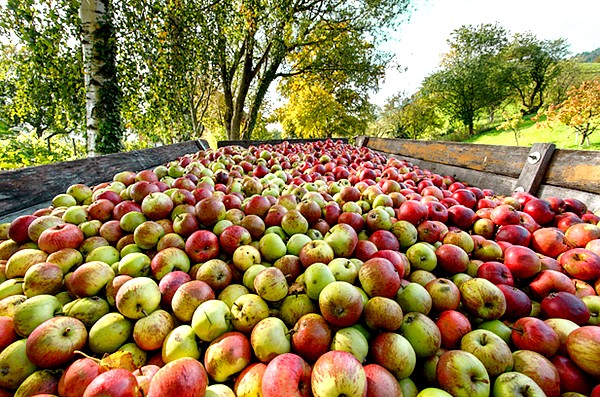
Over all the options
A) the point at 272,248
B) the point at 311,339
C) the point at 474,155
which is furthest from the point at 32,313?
the point at 474,155

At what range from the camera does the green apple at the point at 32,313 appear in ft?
4.17

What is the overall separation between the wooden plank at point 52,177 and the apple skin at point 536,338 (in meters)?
3.55

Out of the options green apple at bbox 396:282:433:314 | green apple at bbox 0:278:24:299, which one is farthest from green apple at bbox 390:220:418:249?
green apple at bbox 0:278:24:299

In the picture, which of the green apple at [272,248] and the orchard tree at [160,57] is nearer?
the green apple at [272,248]

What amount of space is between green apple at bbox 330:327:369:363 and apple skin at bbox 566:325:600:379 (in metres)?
0.91

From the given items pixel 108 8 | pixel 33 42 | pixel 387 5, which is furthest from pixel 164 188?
pixel 387 5

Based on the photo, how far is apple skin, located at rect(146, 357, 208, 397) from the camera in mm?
919

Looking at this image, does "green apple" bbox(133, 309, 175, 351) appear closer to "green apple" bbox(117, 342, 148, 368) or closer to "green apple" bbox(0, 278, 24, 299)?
"green apple" bbox(117, 342, 148, 368)

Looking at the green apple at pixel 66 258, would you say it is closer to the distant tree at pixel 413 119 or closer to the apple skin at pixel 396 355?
the apple skin at pixel 396 355

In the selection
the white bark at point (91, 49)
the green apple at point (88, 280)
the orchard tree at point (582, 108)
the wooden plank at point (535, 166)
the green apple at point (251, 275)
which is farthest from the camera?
the orchard tree at point (582, 108)

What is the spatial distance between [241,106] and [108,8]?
11092 mm

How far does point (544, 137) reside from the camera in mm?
25047

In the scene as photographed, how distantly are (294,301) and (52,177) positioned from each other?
2.75m

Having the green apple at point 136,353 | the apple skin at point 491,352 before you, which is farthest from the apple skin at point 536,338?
the green apple at point 136,353
